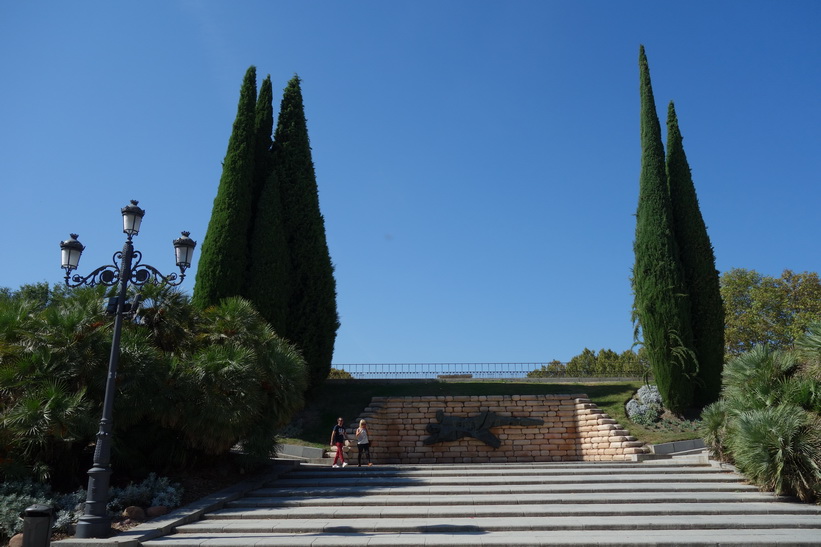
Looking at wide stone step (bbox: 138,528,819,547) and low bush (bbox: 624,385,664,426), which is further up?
low bush (bbox: 624,385,664,426)

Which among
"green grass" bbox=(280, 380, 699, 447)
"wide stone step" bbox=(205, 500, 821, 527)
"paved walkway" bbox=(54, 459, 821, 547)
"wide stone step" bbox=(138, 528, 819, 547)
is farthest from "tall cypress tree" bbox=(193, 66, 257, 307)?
"wide stone step" bbox=(138, 528, 819, 547)

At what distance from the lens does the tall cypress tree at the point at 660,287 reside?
19.0m

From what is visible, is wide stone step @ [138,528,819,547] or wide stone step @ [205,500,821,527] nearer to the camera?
wide stone step @ [138,528,819,547]

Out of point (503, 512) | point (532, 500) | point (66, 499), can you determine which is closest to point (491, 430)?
point (532, 500)

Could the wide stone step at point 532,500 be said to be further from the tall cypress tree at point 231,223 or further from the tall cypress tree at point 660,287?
the tall cypress tree at point 231,223

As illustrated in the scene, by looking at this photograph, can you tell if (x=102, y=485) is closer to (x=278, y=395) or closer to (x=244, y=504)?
(x=244, y=504)

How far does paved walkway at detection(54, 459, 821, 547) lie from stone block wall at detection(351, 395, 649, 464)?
5560 millimetres

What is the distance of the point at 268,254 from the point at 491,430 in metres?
9.66

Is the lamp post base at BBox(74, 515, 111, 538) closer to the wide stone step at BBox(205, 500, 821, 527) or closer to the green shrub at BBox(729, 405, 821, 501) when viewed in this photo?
the wide stone step at BBox(205, 500, 821, 527)

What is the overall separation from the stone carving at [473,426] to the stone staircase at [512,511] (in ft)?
17.5

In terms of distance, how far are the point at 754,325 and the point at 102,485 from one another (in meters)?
35.7

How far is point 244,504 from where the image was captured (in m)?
11.2

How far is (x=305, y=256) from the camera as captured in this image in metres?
21.7

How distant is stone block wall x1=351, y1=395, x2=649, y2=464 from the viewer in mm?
19062
